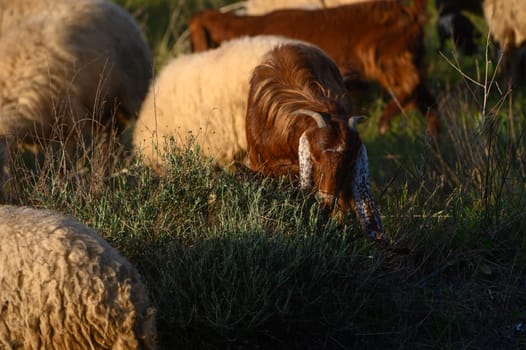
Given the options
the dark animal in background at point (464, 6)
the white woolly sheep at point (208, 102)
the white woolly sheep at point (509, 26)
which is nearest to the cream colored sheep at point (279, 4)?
the dark animal in background at point (464, 6)

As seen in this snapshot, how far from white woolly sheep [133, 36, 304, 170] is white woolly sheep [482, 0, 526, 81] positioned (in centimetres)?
335

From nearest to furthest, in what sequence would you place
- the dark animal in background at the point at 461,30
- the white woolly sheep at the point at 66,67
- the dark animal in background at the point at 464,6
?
the white woolly sheep at the point at 66,67
the dark animal in background at the point at 464,6
the dark animal in background at the point at 461,30

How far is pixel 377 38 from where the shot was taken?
320 inches

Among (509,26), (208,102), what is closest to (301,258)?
(208,102)

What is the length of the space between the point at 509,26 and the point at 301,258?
5316mm

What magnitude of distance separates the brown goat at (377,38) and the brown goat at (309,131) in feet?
7.41

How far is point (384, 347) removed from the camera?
4.61 metres

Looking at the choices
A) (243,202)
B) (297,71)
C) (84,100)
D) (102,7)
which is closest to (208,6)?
(102,7)

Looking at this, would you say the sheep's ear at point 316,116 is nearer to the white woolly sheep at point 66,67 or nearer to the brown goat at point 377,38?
the white woolly sheep at point 66,67

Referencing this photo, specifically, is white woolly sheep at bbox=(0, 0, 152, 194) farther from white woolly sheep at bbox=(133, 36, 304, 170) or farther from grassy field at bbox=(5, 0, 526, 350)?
grassy field at bbox=(5, 0, 526, 350)

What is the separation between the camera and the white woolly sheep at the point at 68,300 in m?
3.70

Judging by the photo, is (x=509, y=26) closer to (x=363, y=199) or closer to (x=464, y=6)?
(x=464, y=6)

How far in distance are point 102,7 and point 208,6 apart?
5.51m

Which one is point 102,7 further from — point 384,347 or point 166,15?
point 166,15
